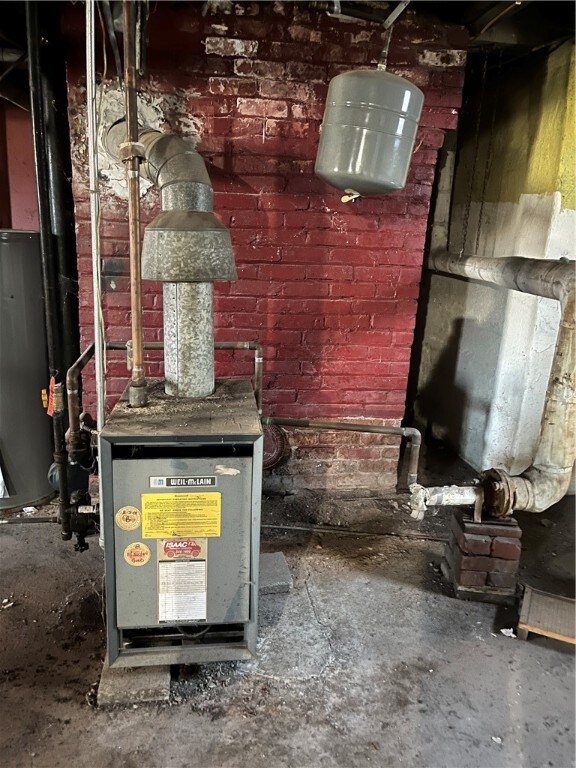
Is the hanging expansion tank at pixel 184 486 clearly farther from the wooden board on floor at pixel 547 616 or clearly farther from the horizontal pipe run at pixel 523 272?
the horizontal pipe run at pixel 523 272

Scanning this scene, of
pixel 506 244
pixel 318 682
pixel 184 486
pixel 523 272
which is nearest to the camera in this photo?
pixel 184 486

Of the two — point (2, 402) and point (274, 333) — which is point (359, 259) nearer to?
point (274, 333)

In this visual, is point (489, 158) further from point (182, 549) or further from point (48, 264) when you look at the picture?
point (182, 549)

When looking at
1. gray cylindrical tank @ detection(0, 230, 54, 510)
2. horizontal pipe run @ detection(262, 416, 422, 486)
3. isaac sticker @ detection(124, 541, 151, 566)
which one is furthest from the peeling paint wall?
gray cylindrical tank @ detection(0, 230, 54, 510)

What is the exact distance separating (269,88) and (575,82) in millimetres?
1354

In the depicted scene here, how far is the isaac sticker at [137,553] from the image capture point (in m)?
1.55

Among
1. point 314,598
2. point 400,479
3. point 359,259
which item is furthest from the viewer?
point 400,479

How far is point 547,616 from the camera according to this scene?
1.88 meters

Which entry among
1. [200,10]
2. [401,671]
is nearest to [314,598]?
[401,671]

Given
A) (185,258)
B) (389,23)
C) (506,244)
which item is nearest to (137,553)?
(185,258)

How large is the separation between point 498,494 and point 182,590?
46.3 inches

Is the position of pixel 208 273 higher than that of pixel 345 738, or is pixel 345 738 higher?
pixel 208 273

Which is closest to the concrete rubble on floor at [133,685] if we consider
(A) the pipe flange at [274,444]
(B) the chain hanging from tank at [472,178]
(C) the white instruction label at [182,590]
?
(C) the white instruction label at [182,590]

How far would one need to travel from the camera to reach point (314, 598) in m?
2.04
